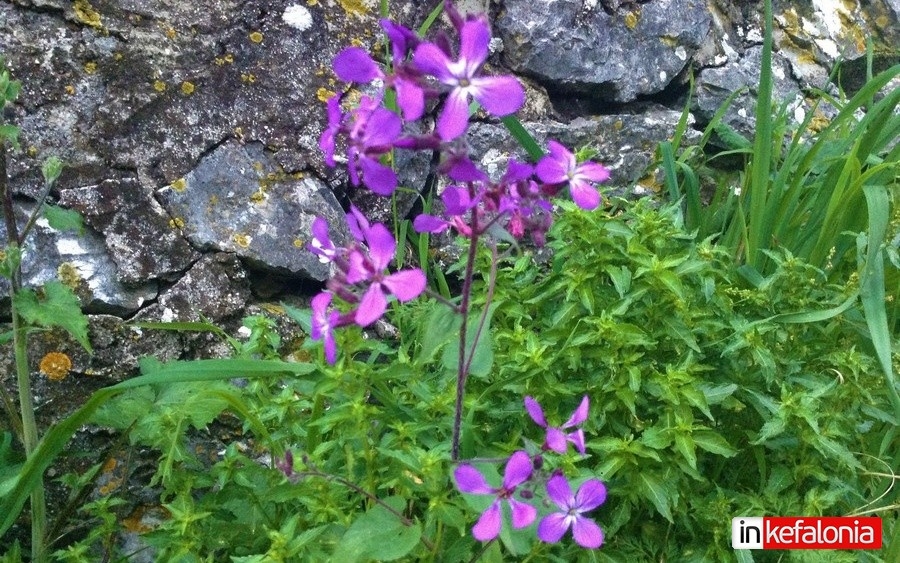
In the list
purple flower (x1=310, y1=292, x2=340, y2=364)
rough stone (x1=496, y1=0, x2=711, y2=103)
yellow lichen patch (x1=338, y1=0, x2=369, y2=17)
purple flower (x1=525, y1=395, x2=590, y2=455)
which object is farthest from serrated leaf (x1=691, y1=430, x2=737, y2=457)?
yellow lichen patch (x1=338, y1=0, x2=369, y2=17)

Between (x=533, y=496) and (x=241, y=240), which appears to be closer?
(x=533, y=496)

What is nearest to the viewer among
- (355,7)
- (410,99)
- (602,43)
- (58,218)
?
(410,99)

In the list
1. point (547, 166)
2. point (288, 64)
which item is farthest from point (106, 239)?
point (547, 166)

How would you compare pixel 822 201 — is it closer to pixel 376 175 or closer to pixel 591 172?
pixel 591 172

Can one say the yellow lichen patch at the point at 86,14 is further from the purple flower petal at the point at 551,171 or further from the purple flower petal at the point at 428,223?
the purple flower petal at the point at 551,171

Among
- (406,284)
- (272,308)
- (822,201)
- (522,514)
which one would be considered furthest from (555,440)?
(822,201)

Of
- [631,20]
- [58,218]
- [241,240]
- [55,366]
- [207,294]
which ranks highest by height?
[631,20]

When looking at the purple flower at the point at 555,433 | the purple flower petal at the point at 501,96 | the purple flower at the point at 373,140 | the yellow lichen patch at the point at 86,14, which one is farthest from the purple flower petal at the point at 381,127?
the yellow lichen patch at the point at 86,14
